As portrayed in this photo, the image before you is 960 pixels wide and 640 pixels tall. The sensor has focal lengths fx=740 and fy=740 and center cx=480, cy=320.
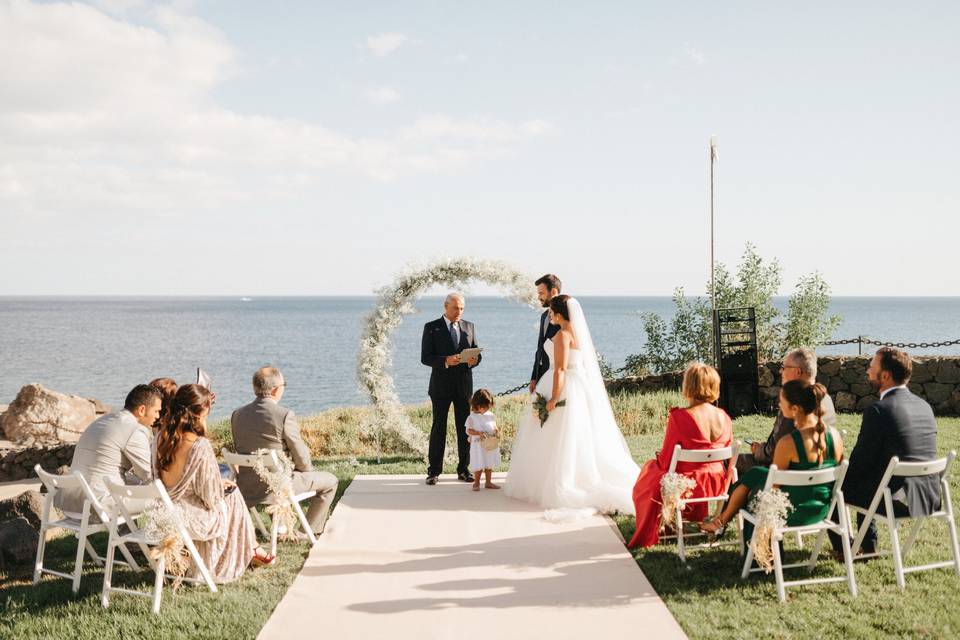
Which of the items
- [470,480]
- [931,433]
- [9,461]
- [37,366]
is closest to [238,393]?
[37,366]

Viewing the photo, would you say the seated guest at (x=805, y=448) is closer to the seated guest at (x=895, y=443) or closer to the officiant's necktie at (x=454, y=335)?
the seated guest at (x=895, y=443)

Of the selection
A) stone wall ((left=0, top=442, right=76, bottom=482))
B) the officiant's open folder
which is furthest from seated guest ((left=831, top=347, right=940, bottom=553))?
stone wall ((left=0, top=442, right=76, bottom=482))

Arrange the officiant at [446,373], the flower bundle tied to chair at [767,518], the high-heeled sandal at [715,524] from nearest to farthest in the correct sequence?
the flower bundle tied to chair at [767,518], the high-heeled sandal at [715,524], the officiant at [446,373]

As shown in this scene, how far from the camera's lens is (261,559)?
18.1ft

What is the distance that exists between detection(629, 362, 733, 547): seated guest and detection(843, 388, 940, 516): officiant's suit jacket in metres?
0.94

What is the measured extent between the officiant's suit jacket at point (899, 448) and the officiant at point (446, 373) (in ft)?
13.6

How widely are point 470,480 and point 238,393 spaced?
27837mm

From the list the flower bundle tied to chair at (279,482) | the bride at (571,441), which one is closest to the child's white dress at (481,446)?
the bride at (571,441)

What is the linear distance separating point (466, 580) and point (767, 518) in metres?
2.06

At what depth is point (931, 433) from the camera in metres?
5.07

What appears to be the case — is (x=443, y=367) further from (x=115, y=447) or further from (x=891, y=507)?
(x=891, y=507)

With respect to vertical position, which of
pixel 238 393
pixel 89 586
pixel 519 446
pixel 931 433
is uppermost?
pixel 931 433

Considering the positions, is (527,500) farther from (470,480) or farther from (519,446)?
(470,480)

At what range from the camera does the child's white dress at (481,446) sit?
7.73 meters
